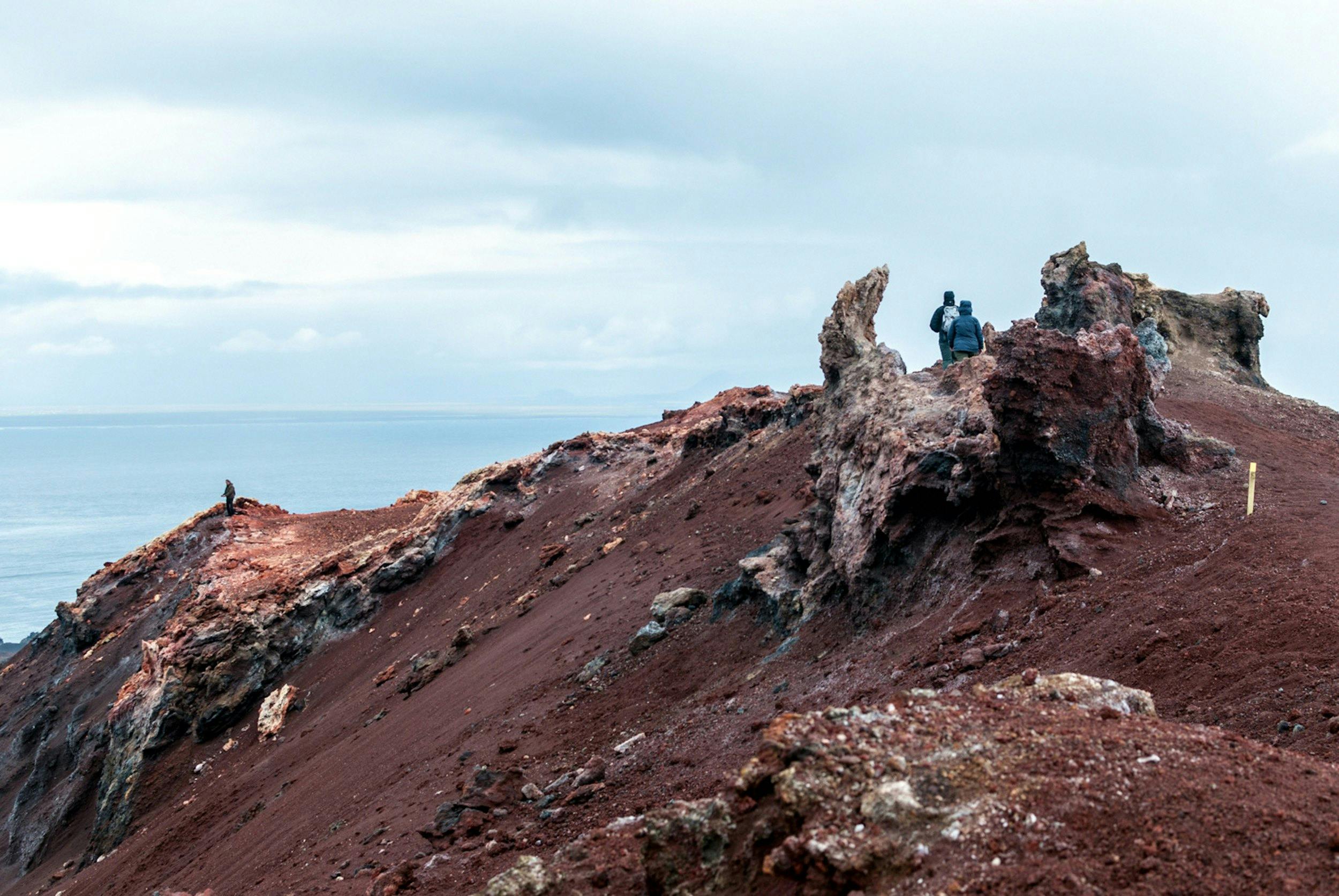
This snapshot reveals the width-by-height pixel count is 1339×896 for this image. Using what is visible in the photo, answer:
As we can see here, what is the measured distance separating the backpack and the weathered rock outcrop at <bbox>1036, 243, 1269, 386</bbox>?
332 centimetres

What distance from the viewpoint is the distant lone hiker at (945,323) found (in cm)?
2016

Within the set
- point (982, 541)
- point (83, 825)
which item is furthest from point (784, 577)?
point (83, 825)

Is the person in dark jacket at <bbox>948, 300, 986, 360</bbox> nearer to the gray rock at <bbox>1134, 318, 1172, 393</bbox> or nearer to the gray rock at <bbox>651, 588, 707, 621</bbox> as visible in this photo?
the gray rock at <bbox>1134, 318, 1172, 393</bbox>

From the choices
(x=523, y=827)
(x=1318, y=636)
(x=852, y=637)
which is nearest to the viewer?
(x=1318, y=636)

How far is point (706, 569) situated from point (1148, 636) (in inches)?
449

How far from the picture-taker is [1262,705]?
8.38m

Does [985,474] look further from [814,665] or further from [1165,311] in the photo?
[1165,311]

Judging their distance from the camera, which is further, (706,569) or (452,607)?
(452,607)

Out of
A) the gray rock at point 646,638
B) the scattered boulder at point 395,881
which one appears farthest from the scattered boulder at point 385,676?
the scattered boulder at point 395,881

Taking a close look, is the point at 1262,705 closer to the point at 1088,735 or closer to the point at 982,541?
the point at 1088,735

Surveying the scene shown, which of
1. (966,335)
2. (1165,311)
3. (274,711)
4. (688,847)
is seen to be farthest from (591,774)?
(1165,311)

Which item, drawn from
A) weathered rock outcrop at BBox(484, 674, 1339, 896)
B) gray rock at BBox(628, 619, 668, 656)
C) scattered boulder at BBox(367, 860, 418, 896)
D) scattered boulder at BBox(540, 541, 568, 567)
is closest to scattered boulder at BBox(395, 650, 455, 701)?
scattered boulder at BBox(540, 541, 568, 567)

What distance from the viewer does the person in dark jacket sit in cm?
1938

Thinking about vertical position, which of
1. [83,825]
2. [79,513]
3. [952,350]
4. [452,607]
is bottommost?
[79,513]
